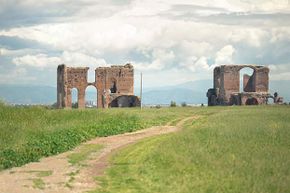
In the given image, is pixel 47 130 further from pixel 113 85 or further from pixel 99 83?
pixel 113 85

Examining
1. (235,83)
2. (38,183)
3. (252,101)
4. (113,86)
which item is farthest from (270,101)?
(38,183)

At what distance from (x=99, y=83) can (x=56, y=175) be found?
2234 inches

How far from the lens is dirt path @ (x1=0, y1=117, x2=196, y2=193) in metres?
15.9

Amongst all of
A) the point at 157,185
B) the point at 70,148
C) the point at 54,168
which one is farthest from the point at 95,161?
the point at 157,185

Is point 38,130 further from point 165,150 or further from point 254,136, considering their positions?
point 254,136

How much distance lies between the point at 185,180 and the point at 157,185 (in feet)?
2.98

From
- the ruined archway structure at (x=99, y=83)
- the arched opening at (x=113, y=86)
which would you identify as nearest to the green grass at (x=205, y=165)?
the ruined archway structure at (x=99, y=83)

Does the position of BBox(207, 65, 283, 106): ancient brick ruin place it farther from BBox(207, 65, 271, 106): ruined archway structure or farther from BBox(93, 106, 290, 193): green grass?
BBox(93, 106, 290, 193): green grass

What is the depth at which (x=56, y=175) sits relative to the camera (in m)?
17.8

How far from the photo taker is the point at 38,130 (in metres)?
26.7

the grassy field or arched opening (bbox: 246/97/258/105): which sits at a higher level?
arched opening (bbox: 246/97/258/105)

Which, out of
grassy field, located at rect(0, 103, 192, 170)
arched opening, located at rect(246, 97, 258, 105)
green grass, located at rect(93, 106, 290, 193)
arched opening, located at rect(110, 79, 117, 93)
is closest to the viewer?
green grass, located at rect(93, 106, 290, 193)

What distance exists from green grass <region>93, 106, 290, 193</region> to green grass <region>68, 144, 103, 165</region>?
1.31 m

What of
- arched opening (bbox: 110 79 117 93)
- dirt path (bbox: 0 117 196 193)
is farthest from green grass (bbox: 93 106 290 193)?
arched opening (bbox: 110 79 117 93)
